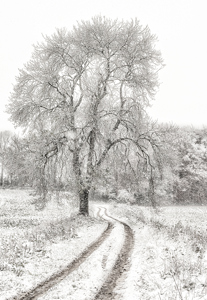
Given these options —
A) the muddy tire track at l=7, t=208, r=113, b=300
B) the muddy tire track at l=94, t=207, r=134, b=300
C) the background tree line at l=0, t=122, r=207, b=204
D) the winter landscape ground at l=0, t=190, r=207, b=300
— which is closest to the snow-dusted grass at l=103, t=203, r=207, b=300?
the winter landscape ground at l=0, t=190, r=207, b=300

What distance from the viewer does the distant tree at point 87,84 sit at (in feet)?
56.7

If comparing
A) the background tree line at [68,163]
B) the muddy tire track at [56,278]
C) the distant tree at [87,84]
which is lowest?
the muddy tire track at [56,278]

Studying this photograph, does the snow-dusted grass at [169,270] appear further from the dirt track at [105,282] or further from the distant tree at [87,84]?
the distant tree at [87,84]

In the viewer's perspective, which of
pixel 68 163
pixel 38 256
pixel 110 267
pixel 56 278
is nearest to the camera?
pixel 56 278

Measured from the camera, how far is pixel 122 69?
18.8m

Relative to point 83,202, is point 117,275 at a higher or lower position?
lower

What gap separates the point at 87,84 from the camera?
18922mm

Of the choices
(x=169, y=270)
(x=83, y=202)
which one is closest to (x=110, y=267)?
(x=169, y=270)

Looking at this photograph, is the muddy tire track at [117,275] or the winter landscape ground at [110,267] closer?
the winter landscape ground at [110,267]

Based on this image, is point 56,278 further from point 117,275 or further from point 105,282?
point 117,275

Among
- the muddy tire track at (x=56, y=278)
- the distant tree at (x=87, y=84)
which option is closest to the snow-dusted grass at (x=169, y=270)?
the muddy tire track at (x=56, y=278)

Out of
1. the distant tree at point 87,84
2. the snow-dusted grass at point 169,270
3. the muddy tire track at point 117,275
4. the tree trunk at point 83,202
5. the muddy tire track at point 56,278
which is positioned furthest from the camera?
the tree trunk at point 83,202

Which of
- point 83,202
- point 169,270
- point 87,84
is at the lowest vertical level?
point 169,270

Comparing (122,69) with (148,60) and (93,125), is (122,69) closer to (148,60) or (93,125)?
(148,60)
